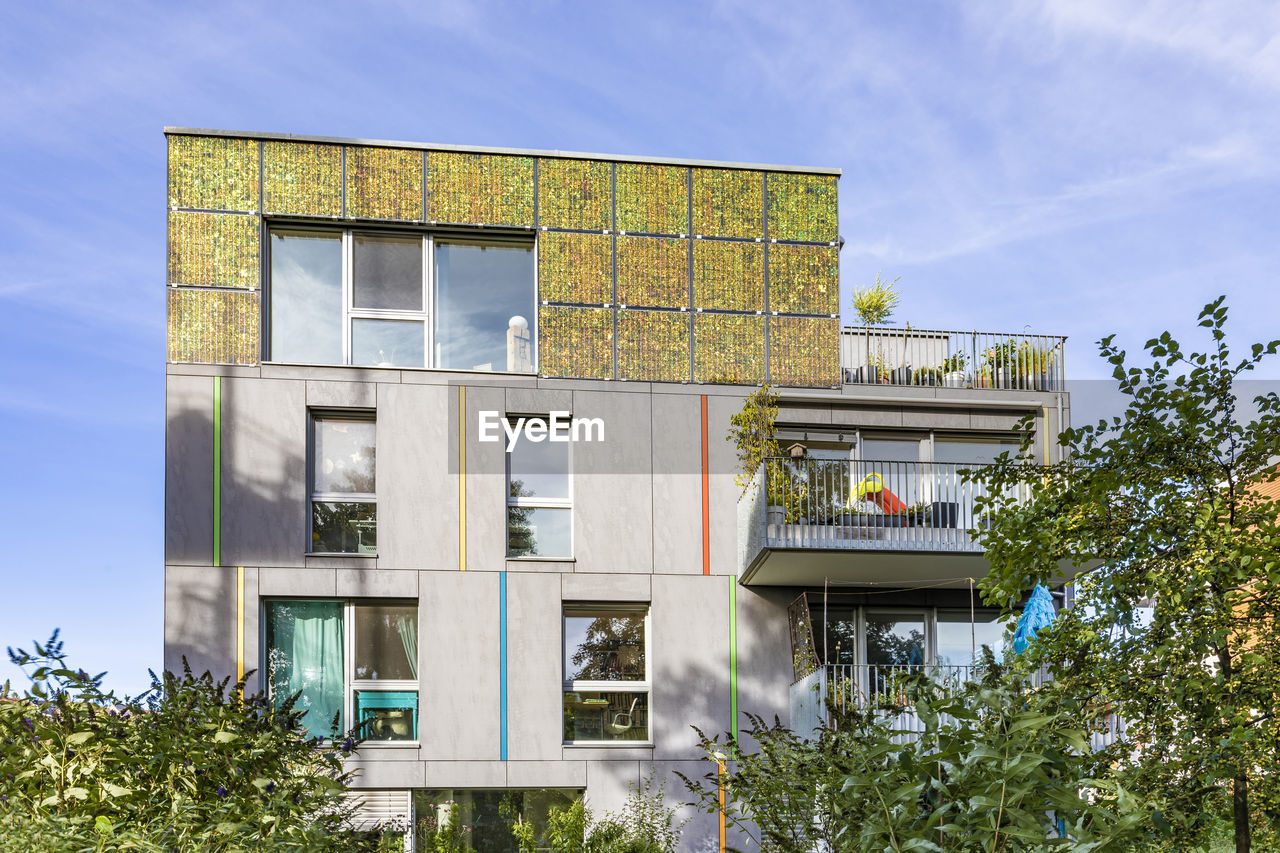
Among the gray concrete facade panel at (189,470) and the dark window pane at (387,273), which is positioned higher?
the dark window pane at (387,273)

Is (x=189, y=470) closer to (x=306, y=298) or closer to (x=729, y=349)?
(x=306, y=298)

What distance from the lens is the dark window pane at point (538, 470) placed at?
13.8 metres

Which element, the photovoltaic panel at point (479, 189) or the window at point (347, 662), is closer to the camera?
the window at point (347, 662)

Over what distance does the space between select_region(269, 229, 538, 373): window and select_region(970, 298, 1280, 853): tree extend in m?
8.61

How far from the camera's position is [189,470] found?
519 inches

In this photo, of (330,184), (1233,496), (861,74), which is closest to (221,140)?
(330,184)

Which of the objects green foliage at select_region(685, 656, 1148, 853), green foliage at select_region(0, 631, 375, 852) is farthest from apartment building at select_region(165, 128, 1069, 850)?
green foliage at select_region(685, 656, 1148, 853)

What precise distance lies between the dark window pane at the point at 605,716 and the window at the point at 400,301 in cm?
410

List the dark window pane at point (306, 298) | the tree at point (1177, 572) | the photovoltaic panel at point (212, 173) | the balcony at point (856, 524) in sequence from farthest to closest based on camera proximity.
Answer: the dark window pane at point (306, 298) < the photovoltaic panel at point (212, 173) < the balcony at point (856, 524) < the tree at point (1177, 572)

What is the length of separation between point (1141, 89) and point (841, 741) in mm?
5924

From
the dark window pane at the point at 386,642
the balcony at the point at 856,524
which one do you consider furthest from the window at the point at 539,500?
the balcony at the point at 856,524

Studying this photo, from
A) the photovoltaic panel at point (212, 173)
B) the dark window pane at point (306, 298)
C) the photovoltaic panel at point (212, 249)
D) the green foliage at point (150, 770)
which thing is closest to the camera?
the green foliage at point (150, 770)

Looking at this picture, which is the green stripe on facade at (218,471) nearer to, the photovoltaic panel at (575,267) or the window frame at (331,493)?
the window frame at (331,493)

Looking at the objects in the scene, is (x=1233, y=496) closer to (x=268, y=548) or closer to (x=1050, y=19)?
(x=1050, y=19)
